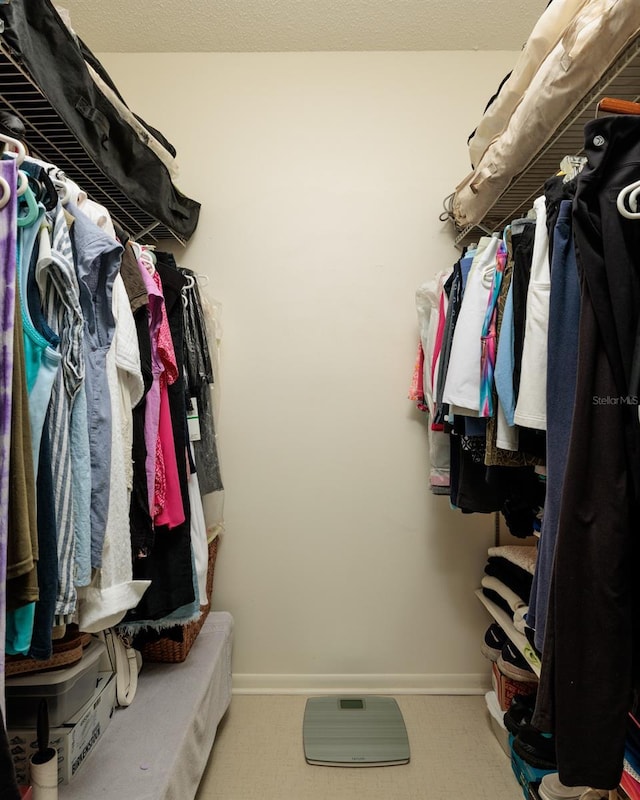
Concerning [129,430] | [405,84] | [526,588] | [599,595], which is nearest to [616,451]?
[599,595]

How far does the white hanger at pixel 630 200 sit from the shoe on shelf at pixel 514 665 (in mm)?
1419

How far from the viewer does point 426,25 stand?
187 centimetres

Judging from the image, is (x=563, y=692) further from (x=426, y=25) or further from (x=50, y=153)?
(x=426, y=25)

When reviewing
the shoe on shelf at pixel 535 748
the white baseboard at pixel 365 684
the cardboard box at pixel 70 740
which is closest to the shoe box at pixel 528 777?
the shoe on shelf at pixel 535 748

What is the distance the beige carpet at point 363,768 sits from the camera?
147cm

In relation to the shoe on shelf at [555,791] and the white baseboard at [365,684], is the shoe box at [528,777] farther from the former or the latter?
the white baseboard at [365,684]

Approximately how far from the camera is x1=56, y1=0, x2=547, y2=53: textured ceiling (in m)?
1.79

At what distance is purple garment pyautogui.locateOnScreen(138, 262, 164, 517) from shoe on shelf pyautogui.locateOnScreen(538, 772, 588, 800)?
1282mm

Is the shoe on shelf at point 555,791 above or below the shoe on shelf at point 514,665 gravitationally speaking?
below

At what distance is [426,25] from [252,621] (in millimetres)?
2574

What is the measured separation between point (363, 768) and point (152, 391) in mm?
1449

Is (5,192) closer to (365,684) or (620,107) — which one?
(620,107)

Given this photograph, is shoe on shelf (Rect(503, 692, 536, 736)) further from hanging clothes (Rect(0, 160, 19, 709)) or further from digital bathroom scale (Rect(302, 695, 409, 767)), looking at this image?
hanging clothes (Rect(0, 160, 19, 709))

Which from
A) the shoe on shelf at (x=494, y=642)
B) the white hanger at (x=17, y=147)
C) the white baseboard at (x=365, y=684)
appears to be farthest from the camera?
the white baseboard at (x=365, y=684)
